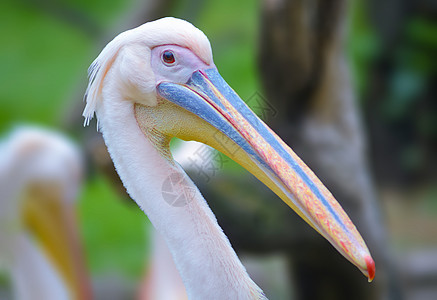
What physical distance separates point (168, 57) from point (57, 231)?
5.15 feet

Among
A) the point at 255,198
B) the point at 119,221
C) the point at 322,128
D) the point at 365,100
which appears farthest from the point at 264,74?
the point at 119,221

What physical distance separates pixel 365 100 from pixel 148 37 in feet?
12.7

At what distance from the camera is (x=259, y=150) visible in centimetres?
112

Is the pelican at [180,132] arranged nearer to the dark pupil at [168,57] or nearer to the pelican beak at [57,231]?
the dark pupil at [168,57]

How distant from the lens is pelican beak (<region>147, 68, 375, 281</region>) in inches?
41.1

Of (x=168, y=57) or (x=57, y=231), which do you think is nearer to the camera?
(x=168, y=57)

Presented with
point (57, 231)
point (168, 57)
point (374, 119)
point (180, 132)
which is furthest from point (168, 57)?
point (374, 119)

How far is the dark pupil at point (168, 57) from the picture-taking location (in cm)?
118

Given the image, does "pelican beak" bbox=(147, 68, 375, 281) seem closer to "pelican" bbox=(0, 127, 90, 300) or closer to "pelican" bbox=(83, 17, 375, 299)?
"pelican" bbox=(83, 17, 375, 299)

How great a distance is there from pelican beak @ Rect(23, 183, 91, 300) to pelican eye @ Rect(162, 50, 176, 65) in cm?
155

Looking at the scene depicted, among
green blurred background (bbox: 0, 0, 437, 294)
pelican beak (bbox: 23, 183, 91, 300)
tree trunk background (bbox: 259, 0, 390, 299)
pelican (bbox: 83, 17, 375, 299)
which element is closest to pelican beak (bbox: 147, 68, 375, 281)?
pelican (bbox: 83, 17, 375, 299)

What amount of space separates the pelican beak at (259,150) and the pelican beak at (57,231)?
149 cm

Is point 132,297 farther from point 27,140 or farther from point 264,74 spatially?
point 264,74

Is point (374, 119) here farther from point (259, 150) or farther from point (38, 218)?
point (259, 150)
